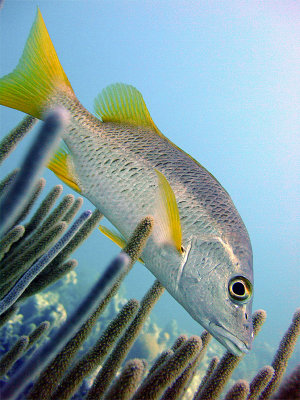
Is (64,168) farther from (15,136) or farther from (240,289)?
(240,289)

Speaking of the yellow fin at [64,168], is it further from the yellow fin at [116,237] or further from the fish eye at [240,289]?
the fish eye at [240,289]

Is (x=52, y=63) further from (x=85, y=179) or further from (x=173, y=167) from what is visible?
(x=173, y=167)

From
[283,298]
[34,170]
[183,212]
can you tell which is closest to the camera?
[34,170]

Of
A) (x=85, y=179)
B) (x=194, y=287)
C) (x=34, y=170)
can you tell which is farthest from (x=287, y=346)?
(x=34, y=170)

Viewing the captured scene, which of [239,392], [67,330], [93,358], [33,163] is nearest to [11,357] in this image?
[93,358]

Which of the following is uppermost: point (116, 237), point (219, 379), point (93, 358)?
point (116, 237)

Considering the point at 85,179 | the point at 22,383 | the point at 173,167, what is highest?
the point at 173,167
